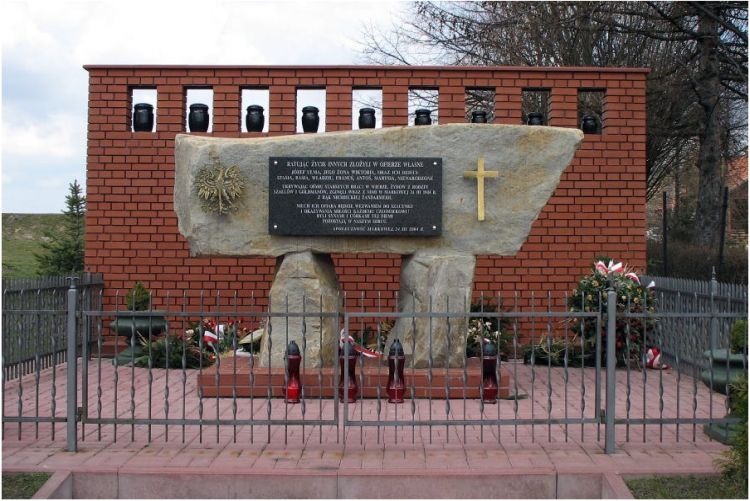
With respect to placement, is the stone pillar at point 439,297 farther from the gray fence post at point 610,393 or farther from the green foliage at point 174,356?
the green foliage at point 174,356

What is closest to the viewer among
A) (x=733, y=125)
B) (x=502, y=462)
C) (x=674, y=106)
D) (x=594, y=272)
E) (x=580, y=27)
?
(x=502, y=462)

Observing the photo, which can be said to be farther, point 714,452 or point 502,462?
point 714,452

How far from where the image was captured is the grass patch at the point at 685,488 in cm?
471

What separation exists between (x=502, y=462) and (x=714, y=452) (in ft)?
5.26

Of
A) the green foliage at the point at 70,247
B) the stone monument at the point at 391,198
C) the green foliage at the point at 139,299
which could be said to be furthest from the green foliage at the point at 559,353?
the green foliage at the point at 70,247

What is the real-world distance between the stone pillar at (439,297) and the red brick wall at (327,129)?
8.92 feet

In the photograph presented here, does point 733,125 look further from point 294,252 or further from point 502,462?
point 502,462

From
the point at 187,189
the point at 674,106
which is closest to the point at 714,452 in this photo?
the point at 187,189

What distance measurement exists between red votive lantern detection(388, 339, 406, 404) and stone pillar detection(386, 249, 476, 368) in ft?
2.48

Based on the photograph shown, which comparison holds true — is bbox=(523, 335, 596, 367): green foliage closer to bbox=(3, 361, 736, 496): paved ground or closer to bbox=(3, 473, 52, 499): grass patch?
bbox=(3, 361, 736, 496): paved ground

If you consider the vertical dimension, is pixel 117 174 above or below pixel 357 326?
above

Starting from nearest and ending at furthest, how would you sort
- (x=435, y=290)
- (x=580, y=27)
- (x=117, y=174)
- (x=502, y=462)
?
(x=502, y=462) → (x=435, y=290) → (x=117, y=174) → (x=580, y=27)

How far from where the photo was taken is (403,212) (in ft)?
26.4

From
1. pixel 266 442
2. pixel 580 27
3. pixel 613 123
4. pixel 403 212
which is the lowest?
pixel 266 442
